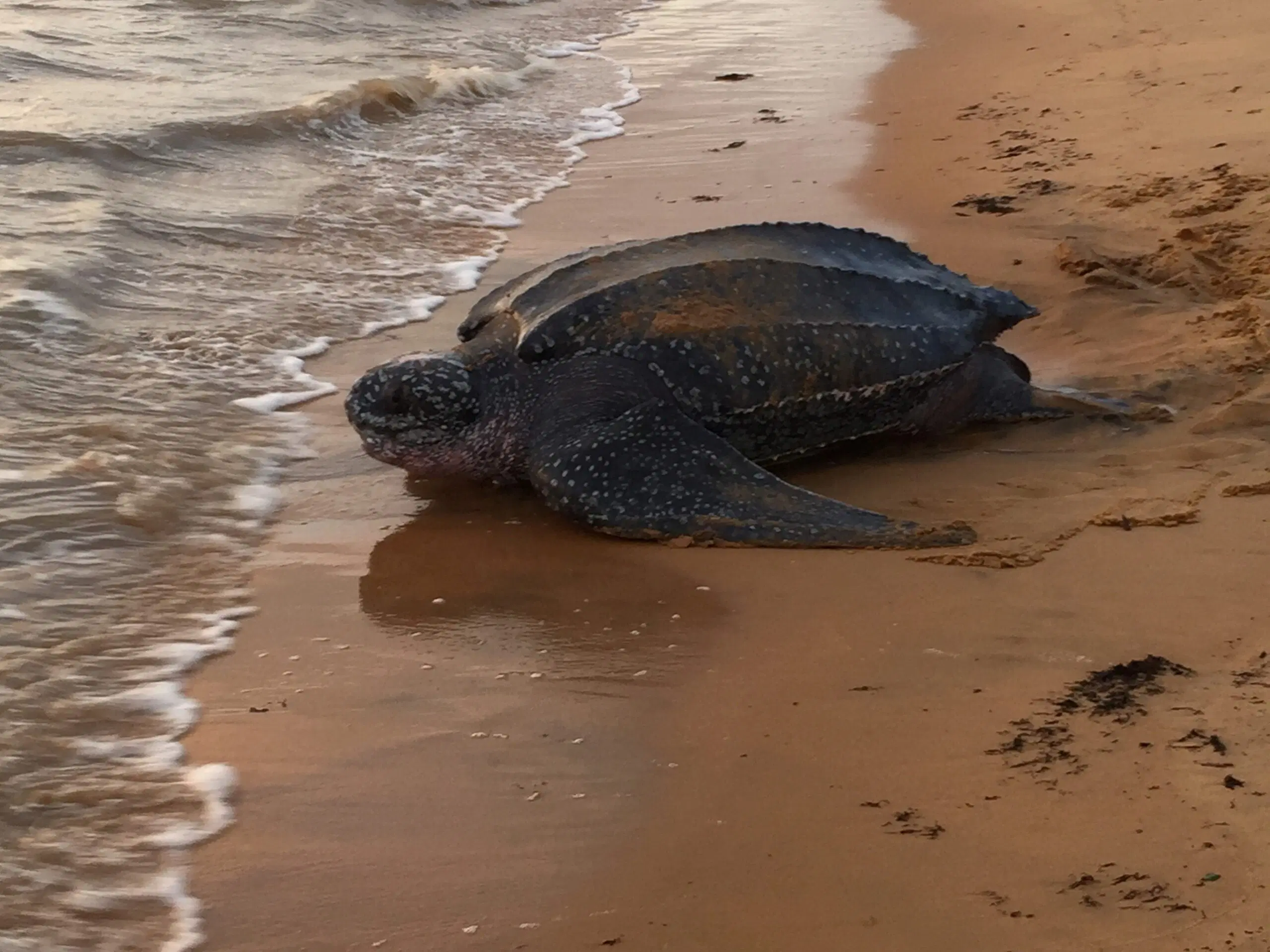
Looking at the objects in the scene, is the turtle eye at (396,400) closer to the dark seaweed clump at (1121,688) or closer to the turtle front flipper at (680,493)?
the turtle front flipper at (680,493)

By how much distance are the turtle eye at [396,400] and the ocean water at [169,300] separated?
39cm

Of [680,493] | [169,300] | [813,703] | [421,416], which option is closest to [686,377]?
[680,493]

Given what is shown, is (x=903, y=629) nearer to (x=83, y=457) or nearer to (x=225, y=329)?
(x=83, y=457)

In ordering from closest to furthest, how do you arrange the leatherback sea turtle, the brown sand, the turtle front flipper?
the brown sand, the turtle front flipper, the leatherback sea turtle

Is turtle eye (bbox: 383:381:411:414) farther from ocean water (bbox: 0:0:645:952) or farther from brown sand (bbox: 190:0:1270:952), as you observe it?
ocean water (bbox: 0:0:645:952)

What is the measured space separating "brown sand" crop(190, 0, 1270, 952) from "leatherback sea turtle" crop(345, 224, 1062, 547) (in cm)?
12

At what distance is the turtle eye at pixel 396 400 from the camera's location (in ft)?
11.6

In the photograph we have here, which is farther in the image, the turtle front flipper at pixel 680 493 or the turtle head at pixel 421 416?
the turtle head at pixel 421 416

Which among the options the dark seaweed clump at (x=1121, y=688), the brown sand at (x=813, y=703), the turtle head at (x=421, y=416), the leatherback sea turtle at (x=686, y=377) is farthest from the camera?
the turtle head at (x=421, y=416)

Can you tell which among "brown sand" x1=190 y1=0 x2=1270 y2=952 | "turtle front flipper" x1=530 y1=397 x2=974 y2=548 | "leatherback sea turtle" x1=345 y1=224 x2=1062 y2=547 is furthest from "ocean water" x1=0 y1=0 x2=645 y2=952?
"turtle front flipper" x1=530 y1=397 x2=974 y2=548

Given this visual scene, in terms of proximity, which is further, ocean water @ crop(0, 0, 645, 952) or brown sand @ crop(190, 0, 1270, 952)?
ocean water @ crop(0, 0, 645, 952)

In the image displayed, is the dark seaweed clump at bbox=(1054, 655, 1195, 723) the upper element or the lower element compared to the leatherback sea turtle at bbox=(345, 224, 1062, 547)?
lower

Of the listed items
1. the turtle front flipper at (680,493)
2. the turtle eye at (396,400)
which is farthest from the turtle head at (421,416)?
the turtle front flipper at (680,493)

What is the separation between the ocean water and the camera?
229 centimetres
